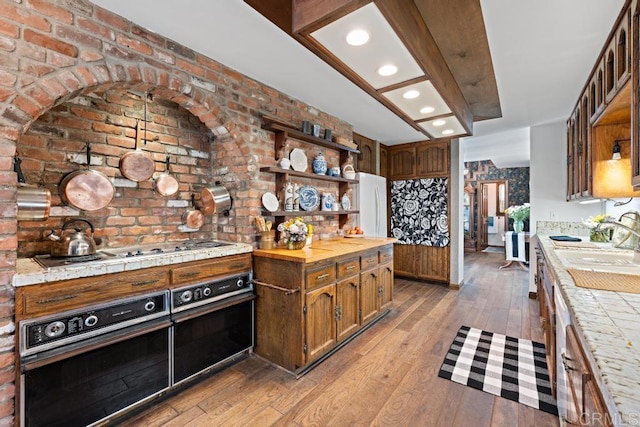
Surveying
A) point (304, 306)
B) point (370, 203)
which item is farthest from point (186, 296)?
point (370, 203)

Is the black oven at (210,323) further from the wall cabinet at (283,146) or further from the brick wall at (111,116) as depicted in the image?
the wall cabinet at (283,146)

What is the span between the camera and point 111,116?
219 cm

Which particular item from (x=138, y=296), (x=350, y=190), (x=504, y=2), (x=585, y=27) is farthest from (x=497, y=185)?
(x=138, y=296)

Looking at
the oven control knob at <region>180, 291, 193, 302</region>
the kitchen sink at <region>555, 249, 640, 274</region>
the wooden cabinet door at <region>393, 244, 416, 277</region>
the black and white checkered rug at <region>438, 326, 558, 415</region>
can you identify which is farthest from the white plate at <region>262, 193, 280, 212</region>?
the wooden cabinet door at <region>393, 244, 416, 277</region>

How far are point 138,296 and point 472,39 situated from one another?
2863mm

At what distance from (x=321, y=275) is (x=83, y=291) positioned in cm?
154

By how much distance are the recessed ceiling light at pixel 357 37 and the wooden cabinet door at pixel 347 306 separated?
187 centimetres

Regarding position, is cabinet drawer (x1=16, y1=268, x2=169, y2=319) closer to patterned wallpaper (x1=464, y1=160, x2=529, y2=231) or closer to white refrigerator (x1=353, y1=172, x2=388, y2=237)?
white refrigerator (x1=353, y1=172, x2=388, y2=237)

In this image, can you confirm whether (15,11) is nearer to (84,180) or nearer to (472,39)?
(84,180)

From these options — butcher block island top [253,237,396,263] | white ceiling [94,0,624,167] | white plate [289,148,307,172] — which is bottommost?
butcher block island top [253,237,396,263]

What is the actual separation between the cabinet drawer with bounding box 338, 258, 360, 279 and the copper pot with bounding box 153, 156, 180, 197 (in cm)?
159

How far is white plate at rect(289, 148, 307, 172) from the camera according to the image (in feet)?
9.95

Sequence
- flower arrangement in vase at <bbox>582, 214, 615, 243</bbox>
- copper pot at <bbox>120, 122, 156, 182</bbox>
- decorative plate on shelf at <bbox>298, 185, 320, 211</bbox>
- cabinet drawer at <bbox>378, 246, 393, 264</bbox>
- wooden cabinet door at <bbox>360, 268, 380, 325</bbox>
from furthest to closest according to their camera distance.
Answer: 1. cabinet drawer at <bbox>378, 246, 393, 264</bbox>
2. decorative plate on shelf at <bbox>298, 185, 320, 211</bbox>
3. wooden cabinet door at <bbox>360, 268, 380, 325</bbox>
4. flower arrangement in vase at <bbox>582, 214, 615, 243</bbox>
5. copper pot at <bbox>120, 122, 156, 182</bbox>

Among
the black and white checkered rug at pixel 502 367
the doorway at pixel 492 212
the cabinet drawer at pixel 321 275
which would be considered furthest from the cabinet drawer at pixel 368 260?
the doorway at pixel 492 212
